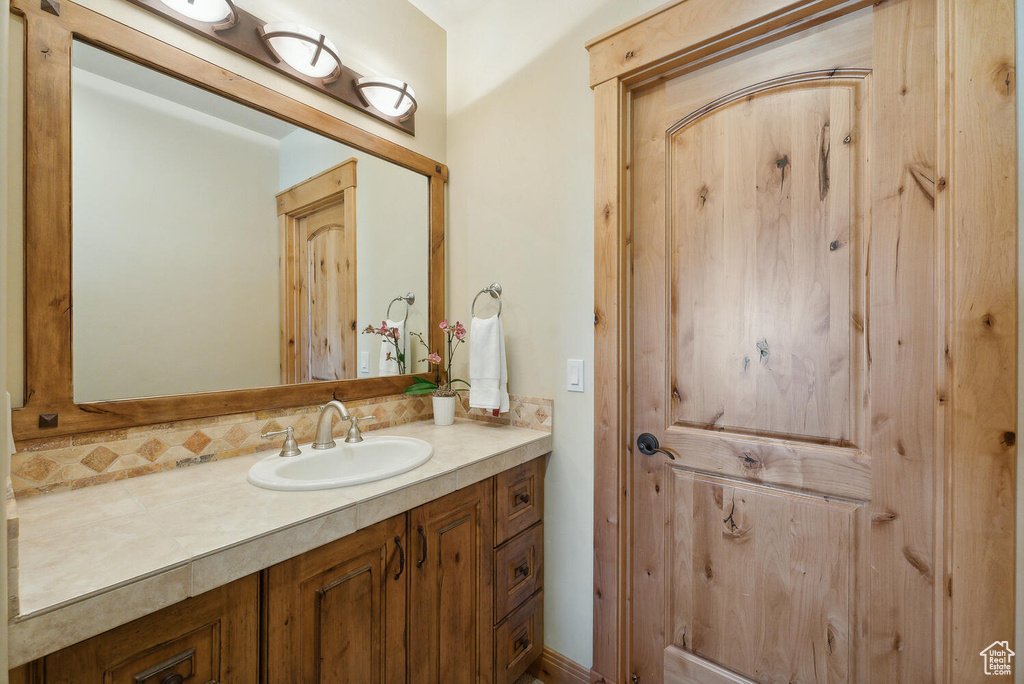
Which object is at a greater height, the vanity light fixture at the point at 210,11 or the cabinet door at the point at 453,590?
the vanity light fixture at the point at 210,11

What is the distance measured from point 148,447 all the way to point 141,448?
1 cm

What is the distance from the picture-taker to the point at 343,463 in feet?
4.53

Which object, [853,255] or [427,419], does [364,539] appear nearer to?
[427,419]

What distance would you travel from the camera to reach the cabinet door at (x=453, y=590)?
45.1 inches

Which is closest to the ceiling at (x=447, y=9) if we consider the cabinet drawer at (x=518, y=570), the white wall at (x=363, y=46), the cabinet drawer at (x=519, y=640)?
the white wall at (x=363, y=46)

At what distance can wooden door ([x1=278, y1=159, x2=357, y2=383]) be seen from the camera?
4.78 ft

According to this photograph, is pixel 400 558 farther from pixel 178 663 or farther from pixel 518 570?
pixel 518 570

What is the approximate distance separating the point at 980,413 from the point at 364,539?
1375mm

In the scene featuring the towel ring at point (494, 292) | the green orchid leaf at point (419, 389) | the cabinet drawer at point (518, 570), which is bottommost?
the cabinet drawer at point (518, 570)

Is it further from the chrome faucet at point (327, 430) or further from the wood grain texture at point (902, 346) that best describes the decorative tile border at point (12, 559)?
the wood grain texture at point (902, 346)

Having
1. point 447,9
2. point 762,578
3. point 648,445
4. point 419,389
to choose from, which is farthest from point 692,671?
point 447,9

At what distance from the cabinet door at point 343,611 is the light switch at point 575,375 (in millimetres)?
731

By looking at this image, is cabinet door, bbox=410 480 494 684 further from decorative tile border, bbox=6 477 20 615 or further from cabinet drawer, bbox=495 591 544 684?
decorative tile border, bbox=6 477 20 615

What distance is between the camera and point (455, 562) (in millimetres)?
1240
